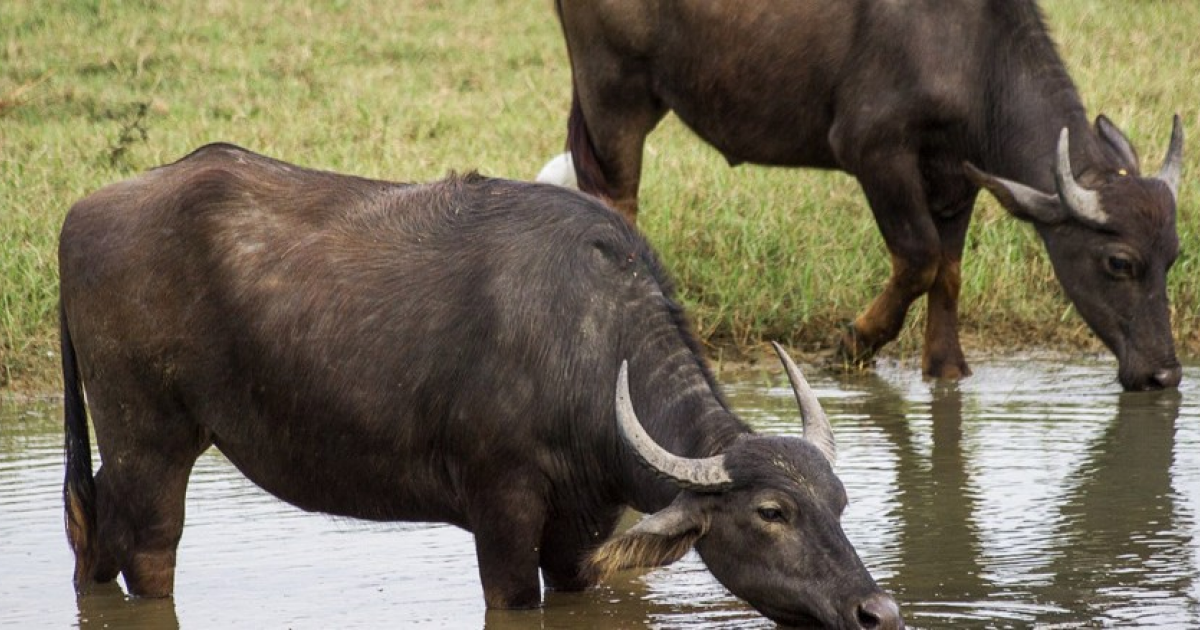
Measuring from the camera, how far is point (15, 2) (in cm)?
1336

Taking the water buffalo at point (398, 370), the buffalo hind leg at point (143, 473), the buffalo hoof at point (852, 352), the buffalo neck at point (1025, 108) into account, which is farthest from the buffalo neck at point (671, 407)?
the buffalo neck at point (1025, 108)

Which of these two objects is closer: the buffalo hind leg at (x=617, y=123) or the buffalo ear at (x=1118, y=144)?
the buffalo ear at (x=1118, y=144)

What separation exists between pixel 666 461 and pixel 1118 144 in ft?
12.8

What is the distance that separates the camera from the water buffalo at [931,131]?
23.6ft

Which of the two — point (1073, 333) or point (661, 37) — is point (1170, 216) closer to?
point (1073, 333)

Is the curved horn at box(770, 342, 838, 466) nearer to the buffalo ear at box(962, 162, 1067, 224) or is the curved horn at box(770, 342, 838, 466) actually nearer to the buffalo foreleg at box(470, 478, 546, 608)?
the buffalo foreleg at box(470, 478, 546, 608)

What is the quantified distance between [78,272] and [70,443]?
1.69 feet

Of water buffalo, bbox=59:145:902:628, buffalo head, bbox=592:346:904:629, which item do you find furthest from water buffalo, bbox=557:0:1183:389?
→ buffalo head, bbox=592:346:904:629

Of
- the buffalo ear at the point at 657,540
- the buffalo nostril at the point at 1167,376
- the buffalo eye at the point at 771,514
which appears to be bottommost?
the buffalo nostril at the point at 1167,376

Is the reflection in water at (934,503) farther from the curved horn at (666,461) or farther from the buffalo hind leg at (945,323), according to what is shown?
the curved horn at (666,461)

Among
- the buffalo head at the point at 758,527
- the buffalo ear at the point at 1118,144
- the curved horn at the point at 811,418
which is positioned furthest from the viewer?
the buffalo ear at the point at 1118,144

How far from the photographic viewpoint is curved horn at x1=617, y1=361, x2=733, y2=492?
A: 166 inches

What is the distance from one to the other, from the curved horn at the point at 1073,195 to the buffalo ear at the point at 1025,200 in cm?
7

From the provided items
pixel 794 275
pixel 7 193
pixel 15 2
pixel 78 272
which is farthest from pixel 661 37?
pixel 15 2
